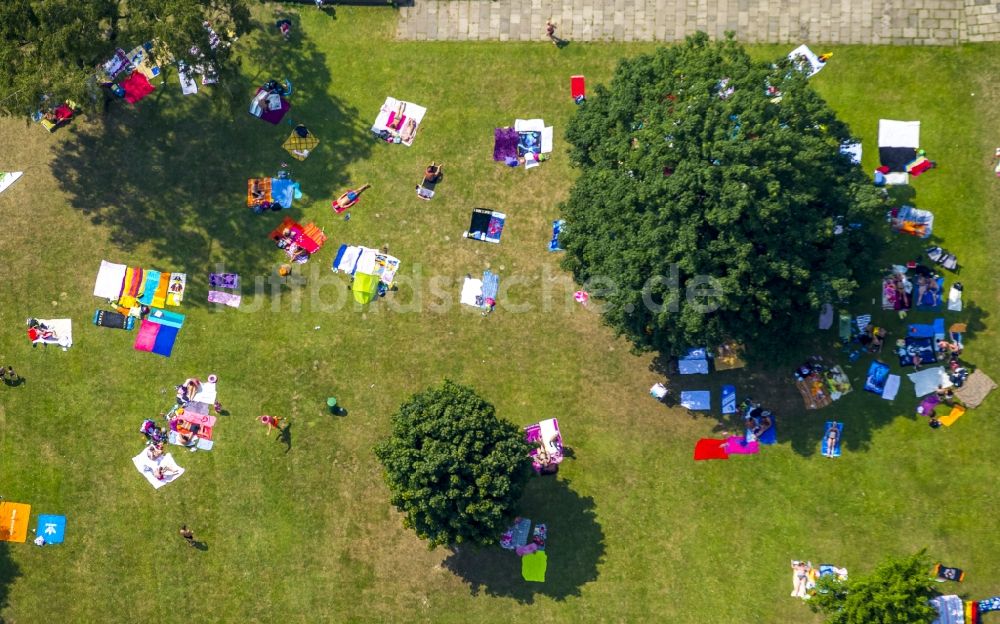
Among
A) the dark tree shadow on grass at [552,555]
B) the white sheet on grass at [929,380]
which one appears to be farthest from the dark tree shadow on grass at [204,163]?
the white sheet on grass at [929,380]

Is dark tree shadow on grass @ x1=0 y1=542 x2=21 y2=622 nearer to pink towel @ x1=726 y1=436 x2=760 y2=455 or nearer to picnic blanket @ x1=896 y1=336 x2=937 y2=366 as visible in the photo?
pink towel @ x1=726 y1=436 x2=760 y2=455

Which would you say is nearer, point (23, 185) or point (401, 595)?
point (401, 595)

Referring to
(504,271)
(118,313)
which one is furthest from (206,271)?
(504,271)

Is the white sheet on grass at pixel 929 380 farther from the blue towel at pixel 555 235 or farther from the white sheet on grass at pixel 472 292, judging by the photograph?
the white sheet on grass at pixel 472 292

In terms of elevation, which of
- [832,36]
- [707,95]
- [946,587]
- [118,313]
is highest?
[832,36]

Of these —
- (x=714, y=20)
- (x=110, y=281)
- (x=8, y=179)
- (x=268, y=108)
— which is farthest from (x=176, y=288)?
(x=714, y=20)

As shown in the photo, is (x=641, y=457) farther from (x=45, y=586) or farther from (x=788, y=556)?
(x=45, y=586)

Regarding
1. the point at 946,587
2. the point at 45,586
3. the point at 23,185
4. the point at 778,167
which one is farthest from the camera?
the point at 23,185
